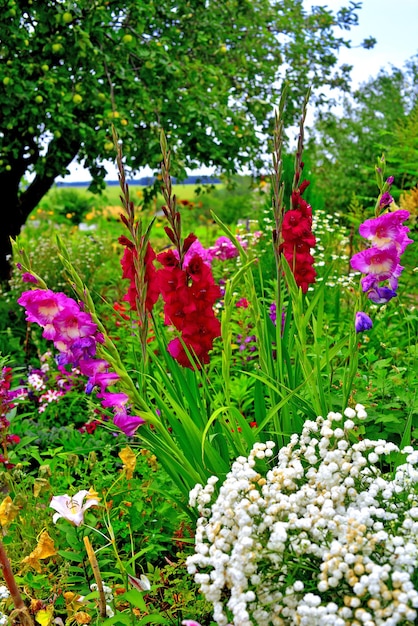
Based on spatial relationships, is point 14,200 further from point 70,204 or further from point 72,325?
point 70,204

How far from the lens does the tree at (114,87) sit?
18.8 ft

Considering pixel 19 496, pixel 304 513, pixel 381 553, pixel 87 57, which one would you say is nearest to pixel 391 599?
pixel 381 553

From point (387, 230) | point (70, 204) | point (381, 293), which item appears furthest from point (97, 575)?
point (70, 204)

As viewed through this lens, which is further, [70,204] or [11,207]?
[70,204]

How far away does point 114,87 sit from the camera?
641cm

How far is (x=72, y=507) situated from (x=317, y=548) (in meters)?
0.95

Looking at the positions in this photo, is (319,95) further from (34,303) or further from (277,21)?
(34,303)

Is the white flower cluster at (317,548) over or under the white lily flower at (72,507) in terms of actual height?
over

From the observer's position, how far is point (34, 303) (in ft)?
7.90

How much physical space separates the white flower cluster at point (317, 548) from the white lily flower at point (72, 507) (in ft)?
1.45

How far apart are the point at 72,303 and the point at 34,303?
0.15m

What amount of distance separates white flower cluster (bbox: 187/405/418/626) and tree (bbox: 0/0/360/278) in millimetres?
3870

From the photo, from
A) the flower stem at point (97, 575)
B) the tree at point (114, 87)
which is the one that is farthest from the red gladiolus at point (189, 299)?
the tree at point (114, 87)

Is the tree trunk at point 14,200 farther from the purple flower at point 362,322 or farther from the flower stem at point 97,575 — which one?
the flower stem at point 97,575
